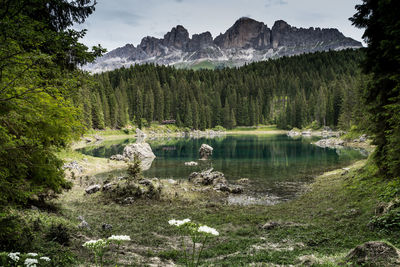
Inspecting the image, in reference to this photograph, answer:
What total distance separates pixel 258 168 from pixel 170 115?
106 metres

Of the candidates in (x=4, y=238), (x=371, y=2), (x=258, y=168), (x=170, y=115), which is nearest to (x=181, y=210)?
(x=4, y=238)

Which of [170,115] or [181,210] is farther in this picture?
[170,115]

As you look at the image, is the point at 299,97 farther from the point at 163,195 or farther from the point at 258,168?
the point at 163,195

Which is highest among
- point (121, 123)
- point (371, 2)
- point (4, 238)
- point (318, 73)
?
point (318, 73)

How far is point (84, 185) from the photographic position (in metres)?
25.2

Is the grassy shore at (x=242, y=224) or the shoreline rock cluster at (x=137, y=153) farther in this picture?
the shoreline rock cluster at (x=137, y=153)

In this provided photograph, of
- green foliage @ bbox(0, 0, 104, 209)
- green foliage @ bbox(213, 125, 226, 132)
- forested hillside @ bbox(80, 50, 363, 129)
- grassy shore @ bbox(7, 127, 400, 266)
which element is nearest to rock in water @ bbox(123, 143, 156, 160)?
grassy shore @ bbox(7, 127, 400, 266)

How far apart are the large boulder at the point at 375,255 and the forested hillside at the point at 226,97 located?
262 feet

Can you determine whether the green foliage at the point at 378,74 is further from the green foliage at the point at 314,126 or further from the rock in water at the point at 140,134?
the green foliage at the point at 314,126

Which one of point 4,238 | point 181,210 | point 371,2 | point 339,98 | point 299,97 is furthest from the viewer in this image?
point 299,97

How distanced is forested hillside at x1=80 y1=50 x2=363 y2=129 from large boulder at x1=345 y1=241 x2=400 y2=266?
79709 millimetres

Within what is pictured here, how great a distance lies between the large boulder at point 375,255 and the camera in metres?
5.51

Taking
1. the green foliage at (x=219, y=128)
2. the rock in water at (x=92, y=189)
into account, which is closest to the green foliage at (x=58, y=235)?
the rock in water at (x=92, y=189)

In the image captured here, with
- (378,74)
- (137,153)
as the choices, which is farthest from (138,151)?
(378,74)
